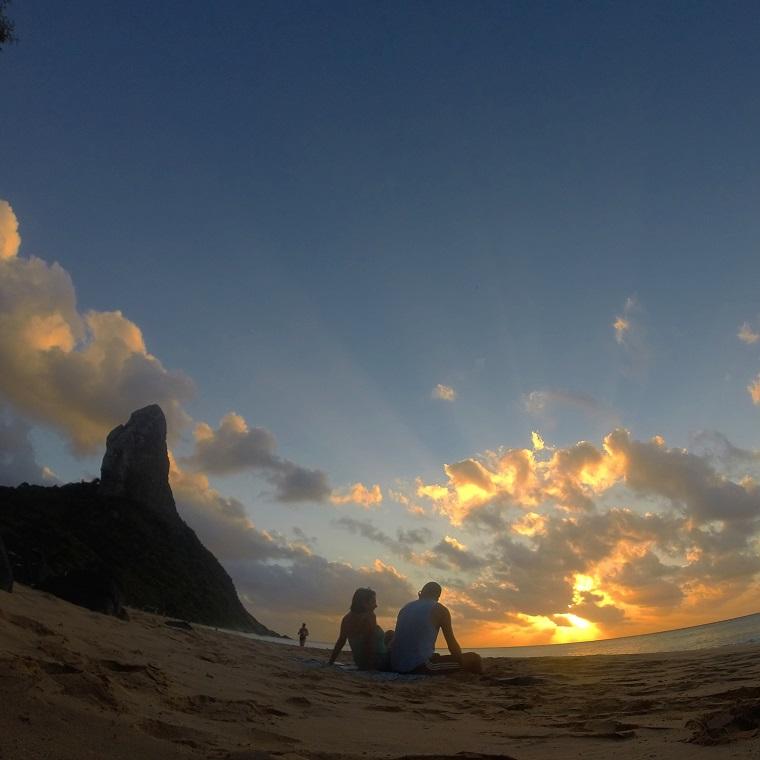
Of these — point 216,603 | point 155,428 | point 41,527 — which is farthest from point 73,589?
point 155,428

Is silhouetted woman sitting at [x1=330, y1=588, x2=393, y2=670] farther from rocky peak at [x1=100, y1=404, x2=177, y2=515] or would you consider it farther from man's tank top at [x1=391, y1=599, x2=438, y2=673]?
rocky peak at [x1=100, y1=404, x2=177, y2=515]

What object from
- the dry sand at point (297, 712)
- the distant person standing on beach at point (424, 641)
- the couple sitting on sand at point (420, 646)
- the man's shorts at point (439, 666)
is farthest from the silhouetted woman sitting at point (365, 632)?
the dry sand at point (297, 712)

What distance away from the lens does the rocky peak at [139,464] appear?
49.8 meters

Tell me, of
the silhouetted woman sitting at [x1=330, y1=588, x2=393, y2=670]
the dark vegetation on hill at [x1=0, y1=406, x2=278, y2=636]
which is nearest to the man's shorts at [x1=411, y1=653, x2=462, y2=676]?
the silhouetted woman sitting at [x1=330, y1=588, x2=393, y2=670]

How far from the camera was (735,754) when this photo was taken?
8.73 feet

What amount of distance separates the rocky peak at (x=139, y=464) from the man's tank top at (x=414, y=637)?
149 feet

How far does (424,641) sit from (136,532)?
136 feet

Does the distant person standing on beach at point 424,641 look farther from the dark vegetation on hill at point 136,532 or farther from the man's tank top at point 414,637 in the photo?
the dark vegetation on hill at point 136,532

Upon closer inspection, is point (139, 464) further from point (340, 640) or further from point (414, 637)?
point (414, 637)

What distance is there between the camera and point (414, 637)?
29.7ft

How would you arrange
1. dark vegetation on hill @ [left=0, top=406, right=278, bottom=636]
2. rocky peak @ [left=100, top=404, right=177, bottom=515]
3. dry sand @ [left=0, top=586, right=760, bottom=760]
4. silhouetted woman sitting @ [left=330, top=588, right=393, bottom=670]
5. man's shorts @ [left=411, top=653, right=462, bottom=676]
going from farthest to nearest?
rocky peak @ [left=100, top=404, right=177, bottom=515]
dark vegetation on hill @ [left=0, top=406, right=278, bottom=636]
silhouetted woman sitting @ [left=330, top=588, right=393, bottom=670]
man's shorts @ [left=411, top=653, right=462, bottom=676]
dry sand @ [left=0, top=586, right=760, bottom=760]

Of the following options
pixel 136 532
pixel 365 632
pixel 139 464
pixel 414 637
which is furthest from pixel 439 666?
pixel 139 464

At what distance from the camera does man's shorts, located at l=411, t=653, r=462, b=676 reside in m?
8.88

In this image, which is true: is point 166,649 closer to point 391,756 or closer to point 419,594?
point 419,594
